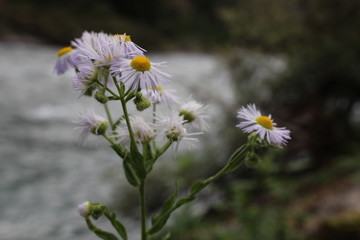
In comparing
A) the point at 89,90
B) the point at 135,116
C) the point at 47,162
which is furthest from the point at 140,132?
the point at 47,162

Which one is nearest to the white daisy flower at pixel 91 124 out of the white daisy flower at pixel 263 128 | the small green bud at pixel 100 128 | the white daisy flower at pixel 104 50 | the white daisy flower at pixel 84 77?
the small green bud at pixel 100 128

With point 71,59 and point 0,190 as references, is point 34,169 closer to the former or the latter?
point 0,190

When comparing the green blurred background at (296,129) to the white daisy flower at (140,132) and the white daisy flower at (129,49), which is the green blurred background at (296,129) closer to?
the white daisy flower at (140,132)

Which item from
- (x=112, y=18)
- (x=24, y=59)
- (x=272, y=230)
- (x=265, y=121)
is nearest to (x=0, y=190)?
(x=272, y=230)

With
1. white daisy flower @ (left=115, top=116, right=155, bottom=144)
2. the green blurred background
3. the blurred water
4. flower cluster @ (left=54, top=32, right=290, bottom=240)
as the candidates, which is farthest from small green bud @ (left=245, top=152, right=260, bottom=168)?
the green blurred background

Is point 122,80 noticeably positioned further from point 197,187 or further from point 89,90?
point 197,187

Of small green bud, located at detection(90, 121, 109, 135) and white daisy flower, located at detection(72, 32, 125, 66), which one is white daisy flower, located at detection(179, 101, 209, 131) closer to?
small green bud, located at detection(90, 121, 109, 135)
